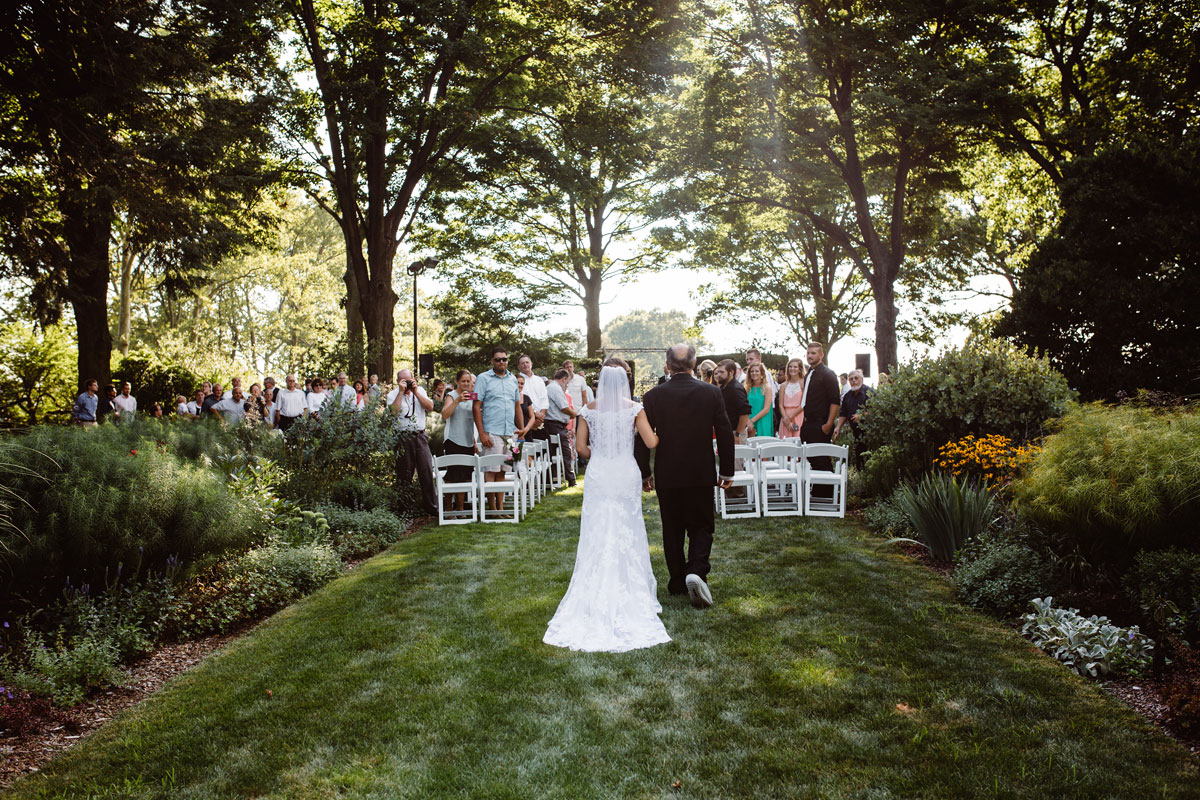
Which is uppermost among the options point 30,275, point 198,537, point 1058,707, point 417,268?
point 417,268

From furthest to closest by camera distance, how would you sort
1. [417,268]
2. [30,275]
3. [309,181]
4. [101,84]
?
[417,268] < [309,181] < [30,275] < [101,84]

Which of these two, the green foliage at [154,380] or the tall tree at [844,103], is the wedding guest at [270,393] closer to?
the green foliage at [154,380]

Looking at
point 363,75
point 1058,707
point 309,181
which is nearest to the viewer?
point 1058,707

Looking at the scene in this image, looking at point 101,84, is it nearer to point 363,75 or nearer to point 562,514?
point 363,75

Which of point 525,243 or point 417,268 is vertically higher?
point 525,243

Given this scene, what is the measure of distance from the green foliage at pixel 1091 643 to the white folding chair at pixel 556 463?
9.31 meters

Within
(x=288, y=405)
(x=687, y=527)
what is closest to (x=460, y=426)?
(x=687, y=527)

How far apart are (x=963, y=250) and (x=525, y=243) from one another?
16524 millimetres

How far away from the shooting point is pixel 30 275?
1377 cm

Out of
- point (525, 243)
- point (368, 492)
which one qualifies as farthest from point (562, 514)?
point (525, 243)

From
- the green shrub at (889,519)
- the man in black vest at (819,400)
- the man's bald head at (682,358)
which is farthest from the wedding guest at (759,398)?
the man's bald head at (682,358)

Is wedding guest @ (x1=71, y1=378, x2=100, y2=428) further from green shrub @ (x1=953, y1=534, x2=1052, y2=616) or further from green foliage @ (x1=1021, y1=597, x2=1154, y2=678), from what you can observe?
green foliage @ (x1=1021, y1=597, x2=1154, y2=678)

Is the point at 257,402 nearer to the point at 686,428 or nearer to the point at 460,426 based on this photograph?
the point at 460,426

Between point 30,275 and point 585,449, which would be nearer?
point 585,449
